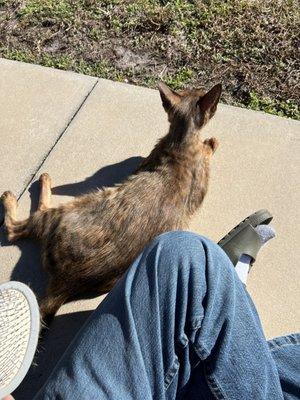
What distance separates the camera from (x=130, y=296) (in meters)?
2.17

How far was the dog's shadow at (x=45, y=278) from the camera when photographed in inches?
118

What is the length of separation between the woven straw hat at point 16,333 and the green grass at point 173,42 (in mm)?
2538

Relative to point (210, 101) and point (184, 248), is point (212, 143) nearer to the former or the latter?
point (210, 101)

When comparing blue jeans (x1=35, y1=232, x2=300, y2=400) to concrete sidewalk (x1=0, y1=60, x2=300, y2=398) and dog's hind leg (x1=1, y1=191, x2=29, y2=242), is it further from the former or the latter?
dog's hind leg (x1=1, y1=191, x2=29, y2=242)

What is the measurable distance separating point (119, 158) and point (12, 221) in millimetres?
868

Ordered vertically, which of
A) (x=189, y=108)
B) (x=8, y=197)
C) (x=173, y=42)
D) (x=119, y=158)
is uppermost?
(x=173, y=42)

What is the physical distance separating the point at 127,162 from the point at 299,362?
199cm

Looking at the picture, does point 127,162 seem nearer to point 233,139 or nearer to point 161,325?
point 233,139

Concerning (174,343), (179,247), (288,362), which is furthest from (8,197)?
(288,362)

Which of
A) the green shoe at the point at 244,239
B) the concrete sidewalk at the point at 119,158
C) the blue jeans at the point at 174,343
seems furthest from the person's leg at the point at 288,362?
the green shoe at the point at 244,239

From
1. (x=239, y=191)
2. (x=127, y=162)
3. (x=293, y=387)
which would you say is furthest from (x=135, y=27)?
(x=293, y=387)

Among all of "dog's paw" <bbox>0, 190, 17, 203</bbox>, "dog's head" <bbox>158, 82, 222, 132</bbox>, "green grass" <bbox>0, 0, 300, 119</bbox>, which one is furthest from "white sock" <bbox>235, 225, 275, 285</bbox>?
"dog's paw" <bbox>0, 190, 17, 203</bbox>

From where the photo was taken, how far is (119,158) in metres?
3.88

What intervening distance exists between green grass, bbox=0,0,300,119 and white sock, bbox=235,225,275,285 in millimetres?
1191
